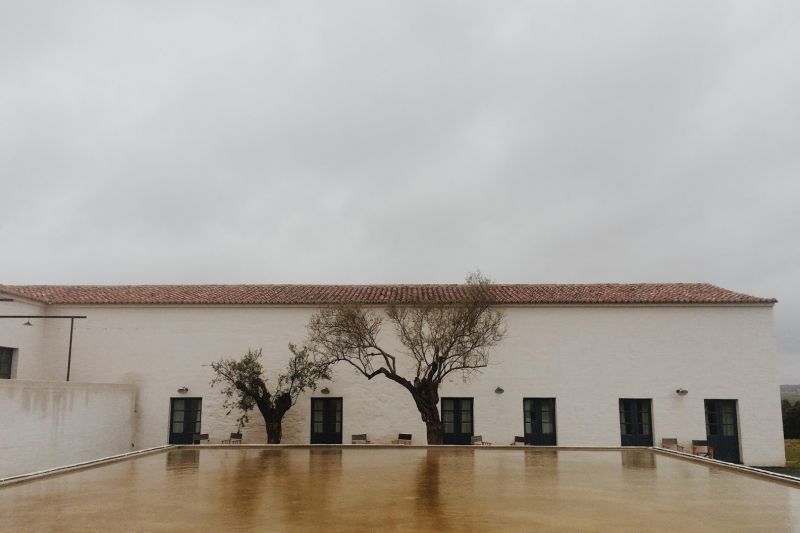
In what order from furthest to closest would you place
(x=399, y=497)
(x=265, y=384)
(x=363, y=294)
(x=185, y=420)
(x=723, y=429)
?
(x=363, y=294) < (x=185, y=420) < (x=265, y=384) < (x=723, y=429) < (x=399, y=497)

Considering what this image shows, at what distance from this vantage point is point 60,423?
1591 cm

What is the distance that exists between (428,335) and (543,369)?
410cm

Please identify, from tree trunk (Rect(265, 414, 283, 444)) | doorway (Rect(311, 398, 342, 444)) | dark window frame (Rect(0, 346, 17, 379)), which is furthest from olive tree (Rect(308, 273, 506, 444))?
dark window frame (Rect(0, 346, 17, 379))

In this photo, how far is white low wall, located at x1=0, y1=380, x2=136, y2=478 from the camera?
46.5 ft

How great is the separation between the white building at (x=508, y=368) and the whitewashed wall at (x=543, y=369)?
0.03 m

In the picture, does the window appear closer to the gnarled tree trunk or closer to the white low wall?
the white low wall

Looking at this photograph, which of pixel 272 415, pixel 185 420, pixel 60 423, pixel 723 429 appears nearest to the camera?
pixel 60 423

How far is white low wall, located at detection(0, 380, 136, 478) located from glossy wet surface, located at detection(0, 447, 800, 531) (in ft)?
14.0

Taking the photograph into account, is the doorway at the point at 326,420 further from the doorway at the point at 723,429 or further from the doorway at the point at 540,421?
the doorway at the point at 723,429

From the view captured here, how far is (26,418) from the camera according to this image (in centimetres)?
1461

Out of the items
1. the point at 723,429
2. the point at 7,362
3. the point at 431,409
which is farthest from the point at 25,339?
the point at 723,429

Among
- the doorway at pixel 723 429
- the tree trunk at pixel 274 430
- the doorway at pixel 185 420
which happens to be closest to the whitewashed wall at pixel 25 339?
the doorway at pixel 185 420

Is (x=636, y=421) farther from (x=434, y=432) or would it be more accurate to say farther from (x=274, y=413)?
(x=274, y=413)

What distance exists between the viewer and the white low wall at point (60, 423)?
14164mm
